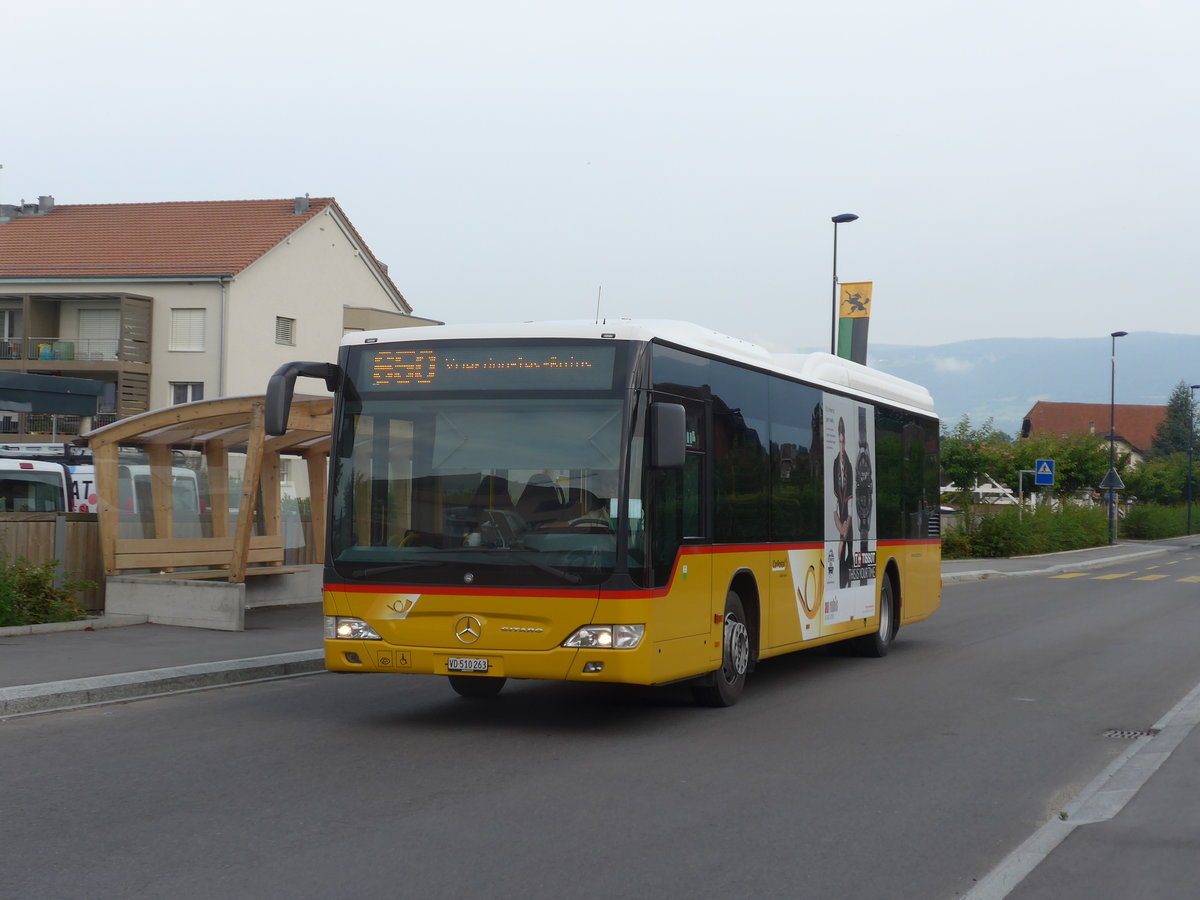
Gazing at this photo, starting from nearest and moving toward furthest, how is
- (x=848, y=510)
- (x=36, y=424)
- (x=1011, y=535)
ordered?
(x=848, y=510), (x=1011, y=535), (x=36, y=424)

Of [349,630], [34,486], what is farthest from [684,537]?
[34,486]

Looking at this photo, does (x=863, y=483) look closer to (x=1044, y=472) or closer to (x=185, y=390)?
(x=1044, y=472)

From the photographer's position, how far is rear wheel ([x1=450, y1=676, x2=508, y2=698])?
11.5 meters

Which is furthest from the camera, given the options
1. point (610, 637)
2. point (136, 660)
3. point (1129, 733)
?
point (136, 660)

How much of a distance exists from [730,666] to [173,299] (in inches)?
1642

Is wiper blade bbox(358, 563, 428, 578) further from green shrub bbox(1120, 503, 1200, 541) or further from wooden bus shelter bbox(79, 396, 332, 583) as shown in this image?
green shrub bbox(1120, 503, 1200, 541)

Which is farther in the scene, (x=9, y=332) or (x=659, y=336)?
(x=9, y=332)

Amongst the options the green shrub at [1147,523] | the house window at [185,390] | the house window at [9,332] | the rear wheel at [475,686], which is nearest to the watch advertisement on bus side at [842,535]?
the rear wheel at [475,686]

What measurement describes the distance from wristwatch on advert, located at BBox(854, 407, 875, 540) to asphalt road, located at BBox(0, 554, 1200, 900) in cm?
192

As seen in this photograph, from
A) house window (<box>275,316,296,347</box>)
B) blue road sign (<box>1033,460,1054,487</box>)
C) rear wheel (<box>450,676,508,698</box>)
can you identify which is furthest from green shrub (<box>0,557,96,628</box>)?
blue road sign (<box>1033,460,1054,487</box>)

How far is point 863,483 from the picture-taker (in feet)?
48.4

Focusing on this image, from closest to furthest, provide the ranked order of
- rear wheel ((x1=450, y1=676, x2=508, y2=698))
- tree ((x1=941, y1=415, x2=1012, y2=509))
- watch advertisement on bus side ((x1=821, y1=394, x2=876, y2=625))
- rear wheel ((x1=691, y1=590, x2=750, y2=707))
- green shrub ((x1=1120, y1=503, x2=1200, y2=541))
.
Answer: rear wheel ((x1=691, y1=590, x2=750, y2=707)) < rear wheel ((x1=450, y1=676, x2=508, y2=698)) < watch advertisement on bus side ((x1=821, y1=394, x2=876, y2=625)) < tree ((x1=941, y1=415, x2=1012, y2=509)) < green shrub ((x1=1120, y1=503, x2=1200, y2=541))

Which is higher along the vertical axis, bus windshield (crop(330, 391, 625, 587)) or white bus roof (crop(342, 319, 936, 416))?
white bus roof (crop(342, 319, 936, 416))

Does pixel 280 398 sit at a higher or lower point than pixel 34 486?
higher
